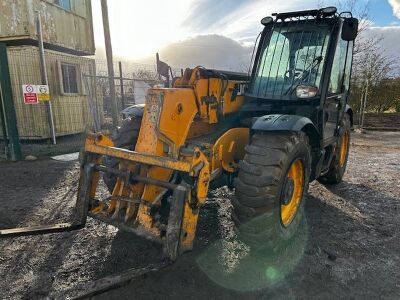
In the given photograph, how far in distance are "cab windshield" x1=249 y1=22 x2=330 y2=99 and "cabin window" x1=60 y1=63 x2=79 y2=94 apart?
8.06 m

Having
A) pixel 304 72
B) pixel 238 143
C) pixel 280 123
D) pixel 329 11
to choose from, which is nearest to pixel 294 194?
pixel 238 143

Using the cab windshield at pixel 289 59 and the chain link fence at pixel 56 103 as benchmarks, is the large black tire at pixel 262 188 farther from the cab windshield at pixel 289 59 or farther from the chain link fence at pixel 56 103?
the chain link fence at pixel 56 103

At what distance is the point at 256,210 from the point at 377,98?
16337 mm

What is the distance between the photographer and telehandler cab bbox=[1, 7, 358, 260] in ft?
10.3

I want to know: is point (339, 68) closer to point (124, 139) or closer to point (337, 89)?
point (337, 89)

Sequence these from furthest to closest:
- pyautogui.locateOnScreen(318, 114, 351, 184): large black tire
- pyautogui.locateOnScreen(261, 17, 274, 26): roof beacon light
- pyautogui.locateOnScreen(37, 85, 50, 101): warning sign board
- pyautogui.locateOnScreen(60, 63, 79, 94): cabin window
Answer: pyautogui.locateOnScreen(60, 63, 79, 94): cabin window
pyautogui.locateOnScreen(37, 85, 50, 101): warning sign board
pyautogui.locateOnScreen(318, 114, 351, 184): large black tire
pyautogui.locateOnScreen(261, 17, 274, 26): roof beacon light

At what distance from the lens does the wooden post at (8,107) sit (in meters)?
7.16

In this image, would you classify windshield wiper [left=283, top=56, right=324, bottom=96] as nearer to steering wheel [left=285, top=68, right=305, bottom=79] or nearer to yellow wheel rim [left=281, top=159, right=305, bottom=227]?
steering wheel [left=285, top=68, right=305, bottom=79]

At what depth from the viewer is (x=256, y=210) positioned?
3.15 meters

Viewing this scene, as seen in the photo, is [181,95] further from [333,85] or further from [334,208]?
[334,208]

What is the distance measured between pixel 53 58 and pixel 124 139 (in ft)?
25.5

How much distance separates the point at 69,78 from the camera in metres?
11.3

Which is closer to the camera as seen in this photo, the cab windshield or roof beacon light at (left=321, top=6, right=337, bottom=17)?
roof beacon light at (left=321, top=6, right=337, bottom=17)

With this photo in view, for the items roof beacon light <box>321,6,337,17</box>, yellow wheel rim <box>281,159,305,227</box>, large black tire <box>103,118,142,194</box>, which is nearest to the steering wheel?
roof beacon light <box>321,6,337,17</box>
